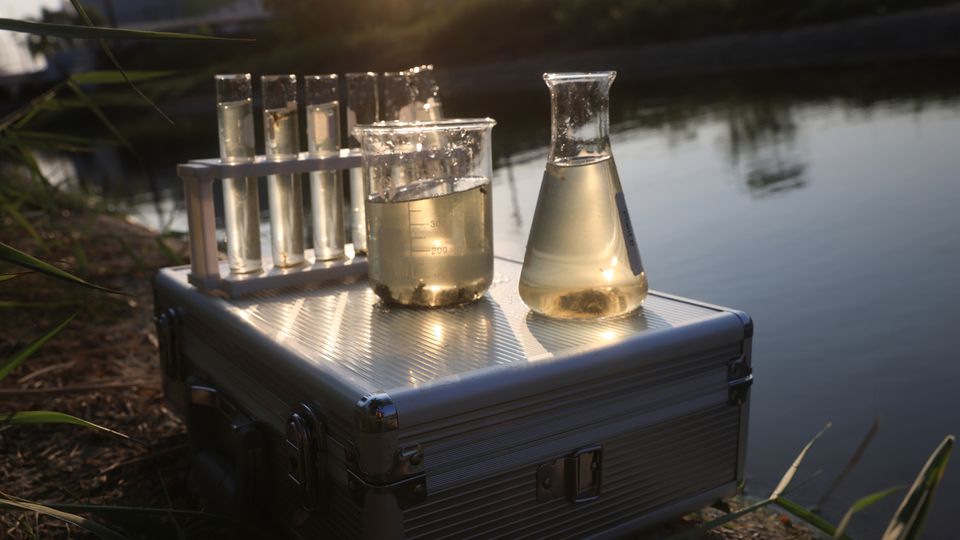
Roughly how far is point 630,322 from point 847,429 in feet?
2.13

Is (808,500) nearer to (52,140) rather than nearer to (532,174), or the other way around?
(52,140)

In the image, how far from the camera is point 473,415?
2.66 ft

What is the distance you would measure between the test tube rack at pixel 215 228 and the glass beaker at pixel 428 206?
0.15 m

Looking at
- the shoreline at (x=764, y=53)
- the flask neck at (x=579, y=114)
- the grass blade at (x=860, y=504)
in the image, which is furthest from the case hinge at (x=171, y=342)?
the shoreline at (x=764, y=53)

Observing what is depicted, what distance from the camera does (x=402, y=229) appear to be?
1.01 m

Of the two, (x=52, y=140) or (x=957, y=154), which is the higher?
(x=52, y=140)

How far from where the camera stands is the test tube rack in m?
1.13

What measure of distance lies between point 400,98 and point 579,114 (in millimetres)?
363

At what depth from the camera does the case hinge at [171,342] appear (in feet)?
4.10

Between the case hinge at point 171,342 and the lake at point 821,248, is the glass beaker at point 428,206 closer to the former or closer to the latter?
the case hinge at point 171,342

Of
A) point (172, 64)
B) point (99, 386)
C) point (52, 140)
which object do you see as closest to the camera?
point (99, 386)

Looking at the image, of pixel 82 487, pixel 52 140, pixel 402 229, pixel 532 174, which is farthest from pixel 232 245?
pixel 532 174

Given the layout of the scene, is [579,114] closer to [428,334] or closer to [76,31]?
[428,334]

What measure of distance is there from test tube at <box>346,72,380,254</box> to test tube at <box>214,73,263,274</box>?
5.3 inches
